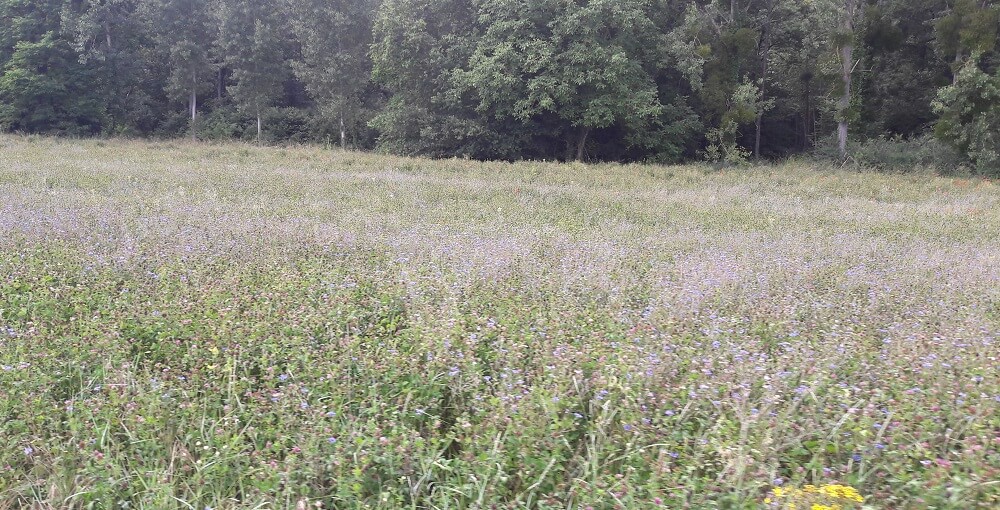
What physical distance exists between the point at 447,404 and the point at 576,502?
1083 millimetres

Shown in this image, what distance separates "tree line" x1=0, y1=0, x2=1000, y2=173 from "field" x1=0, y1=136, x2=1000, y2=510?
20295 mm

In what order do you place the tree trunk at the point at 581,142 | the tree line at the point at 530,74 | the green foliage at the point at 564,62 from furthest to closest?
the tree trunk at the point at 581,142, the tree line at the point at 530,74, the green foliage at the point at 564,62

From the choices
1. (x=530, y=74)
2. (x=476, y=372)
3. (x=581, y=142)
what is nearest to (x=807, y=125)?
(x=581, y=142)

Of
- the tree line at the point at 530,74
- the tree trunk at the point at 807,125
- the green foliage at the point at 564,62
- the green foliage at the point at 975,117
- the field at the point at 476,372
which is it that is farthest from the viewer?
the tree trunk at the point at 807,125

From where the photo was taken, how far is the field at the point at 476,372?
2.69 metres

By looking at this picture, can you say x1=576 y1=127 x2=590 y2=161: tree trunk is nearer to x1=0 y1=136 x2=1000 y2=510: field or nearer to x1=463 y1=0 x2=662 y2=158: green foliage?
x1=463 y1=0 x2=662 y2=158: green foliage

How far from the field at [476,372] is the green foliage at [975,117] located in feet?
63.2

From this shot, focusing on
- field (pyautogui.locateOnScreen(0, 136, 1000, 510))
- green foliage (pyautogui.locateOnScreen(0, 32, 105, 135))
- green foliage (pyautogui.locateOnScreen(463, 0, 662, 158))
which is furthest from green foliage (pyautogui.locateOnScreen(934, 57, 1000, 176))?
green foliage (pyautogui.locateOnScreen(0, 32, 105, 135))

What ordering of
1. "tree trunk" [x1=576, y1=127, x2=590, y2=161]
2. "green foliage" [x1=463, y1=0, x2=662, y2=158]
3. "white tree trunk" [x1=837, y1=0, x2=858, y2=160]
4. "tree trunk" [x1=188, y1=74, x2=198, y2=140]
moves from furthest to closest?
"tree trunk" [x1=188, y1=74, x2=198, y2=140] < "tree trunk" [x1=576, y1=127, x2=590, y2=161] < "white tree trunk" [x1=837, y1=0, x2=858, y2=160] < "green foliage" [x1=463, y1=0, x2=662, y2=158]

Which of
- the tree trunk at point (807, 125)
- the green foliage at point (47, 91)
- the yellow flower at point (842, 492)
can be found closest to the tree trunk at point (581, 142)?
the tree trunk at point (807, 125)

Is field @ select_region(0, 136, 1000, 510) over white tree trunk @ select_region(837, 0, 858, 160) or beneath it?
beneath

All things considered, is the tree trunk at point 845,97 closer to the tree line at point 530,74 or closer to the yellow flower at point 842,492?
the tree line at point 530,74

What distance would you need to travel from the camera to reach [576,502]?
270 cm

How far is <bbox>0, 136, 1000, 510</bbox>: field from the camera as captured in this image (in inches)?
106
